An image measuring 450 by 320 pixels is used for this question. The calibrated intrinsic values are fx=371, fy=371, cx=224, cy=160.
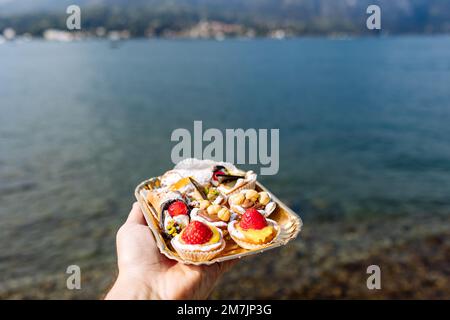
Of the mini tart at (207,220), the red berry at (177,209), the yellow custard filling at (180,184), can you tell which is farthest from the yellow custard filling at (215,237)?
the yellow custard filling at (180,184)

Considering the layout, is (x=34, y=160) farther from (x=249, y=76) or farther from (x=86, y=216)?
(x=249, y=76)

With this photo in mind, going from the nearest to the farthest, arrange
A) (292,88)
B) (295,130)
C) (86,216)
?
(86,216) → (295,130) → (292,88)

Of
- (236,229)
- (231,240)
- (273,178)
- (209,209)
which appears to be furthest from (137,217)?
(273,178)

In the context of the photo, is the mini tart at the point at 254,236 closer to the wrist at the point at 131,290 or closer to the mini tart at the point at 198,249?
the mini tart at the point at 198,249

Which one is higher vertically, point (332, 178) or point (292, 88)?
point (292, 88)

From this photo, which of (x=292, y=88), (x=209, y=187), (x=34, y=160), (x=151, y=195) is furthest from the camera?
(x=292, y=88)

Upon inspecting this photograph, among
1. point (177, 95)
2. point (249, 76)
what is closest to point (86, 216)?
point (177, 95)

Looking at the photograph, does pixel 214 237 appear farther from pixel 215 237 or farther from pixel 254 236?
pixel 254 236
